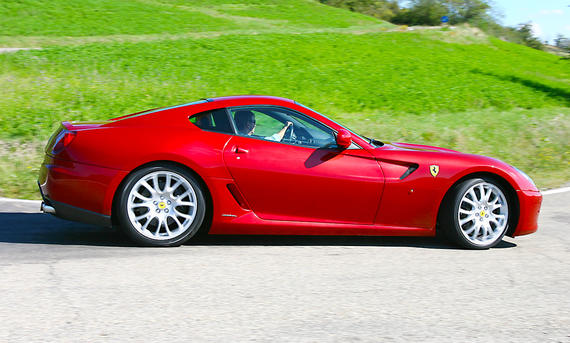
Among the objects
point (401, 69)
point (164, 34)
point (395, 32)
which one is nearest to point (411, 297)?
point (401, 69)

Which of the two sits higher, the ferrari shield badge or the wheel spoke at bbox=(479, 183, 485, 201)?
the ferrari shield badge

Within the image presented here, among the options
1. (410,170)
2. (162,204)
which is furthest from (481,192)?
(162,204)

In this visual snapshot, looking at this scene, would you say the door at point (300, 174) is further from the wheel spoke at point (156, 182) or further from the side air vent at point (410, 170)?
the wheel spoke at point (156, 182)

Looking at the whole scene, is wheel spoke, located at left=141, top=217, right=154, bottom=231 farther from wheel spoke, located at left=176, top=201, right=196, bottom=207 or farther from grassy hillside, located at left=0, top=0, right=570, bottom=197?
grassy hillside, located at left=0, top=0, right=570, bottom=197

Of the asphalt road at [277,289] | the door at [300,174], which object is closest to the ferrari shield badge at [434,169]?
the door at [300,174]

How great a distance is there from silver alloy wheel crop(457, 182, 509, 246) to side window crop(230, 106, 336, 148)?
130cm

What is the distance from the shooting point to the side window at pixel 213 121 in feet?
18.3

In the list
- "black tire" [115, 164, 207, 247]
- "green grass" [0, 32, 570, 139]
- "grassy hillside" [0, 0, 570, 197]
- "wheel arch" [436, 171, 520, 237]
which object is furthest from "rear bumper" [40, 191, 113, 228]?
"green grass" [0, 32, 570, 139]

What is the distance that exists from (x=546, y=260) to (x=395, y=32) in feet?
97.7

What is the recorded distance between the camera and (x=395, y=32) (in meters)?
34.0

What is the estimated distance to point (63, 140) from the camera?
5441 millimetres

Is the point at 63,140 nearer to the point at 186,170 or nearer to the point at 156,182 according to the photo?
the point at 156,182

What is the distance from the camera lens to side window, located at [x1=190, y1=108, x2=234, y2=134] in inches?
220

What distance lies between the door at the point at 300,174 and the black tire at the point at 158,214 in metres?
0.36
